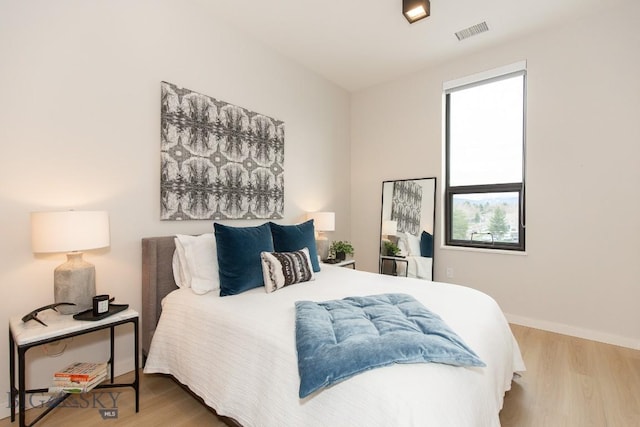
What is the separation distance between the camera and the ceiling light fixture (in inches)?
91.9

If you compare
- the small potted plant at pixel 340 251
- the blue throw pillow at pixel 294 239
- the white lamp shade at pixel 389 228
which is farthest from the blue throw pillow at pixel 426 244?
the blue throw pillow at pixel 294 239

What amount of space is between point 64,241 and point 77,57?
124cm

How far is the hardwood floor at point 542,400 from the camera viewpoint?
1.67m

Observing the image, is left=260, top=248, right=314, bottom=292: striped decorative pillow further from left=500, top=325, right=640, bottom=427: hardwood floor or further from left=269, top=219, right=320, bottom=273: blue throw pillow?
left=500, top=325, right=640, bottom=427: hardwood floor

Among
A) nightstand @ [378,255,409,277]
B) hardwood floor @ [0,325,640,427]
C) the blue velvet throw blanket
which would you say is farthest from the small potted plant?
the blue velvet throw blanket

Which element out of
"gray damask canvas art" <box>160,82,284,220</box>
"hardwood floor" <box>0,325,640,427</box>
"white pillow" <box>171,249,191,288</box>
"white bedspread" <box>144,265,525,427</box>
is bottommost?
"hardwood floor" <box>0,325,640,427</box>

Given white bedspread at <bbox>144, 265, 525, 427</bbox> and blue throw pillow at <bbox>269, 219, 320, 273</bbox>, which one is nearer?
white bedspread at <bbox>144, 265, 525, 427</bbox>

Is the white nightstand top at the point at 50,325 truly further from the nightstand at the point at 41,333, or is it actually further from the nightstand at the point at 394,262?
the nightstand at the point at 394,262

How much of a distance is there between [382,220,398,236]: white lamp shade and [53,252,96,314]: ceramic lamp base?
10.3 feet

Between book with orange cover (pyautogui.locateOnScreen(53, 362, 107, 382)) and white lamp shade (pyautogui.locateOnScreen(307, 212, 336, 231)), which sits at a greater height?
white lamp shade (pyautogui.locateOnScreen(307, 212, 336, 231))

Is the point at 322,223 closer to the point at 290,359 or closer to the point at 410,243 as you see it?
the point at 410,243

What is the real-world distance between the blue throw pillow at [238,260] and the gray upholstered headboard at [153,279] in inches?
17.2

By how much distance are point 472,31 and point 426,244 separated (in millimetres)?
2298

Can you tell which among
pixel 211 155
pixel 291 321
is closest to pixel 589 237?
pixel 291 321
